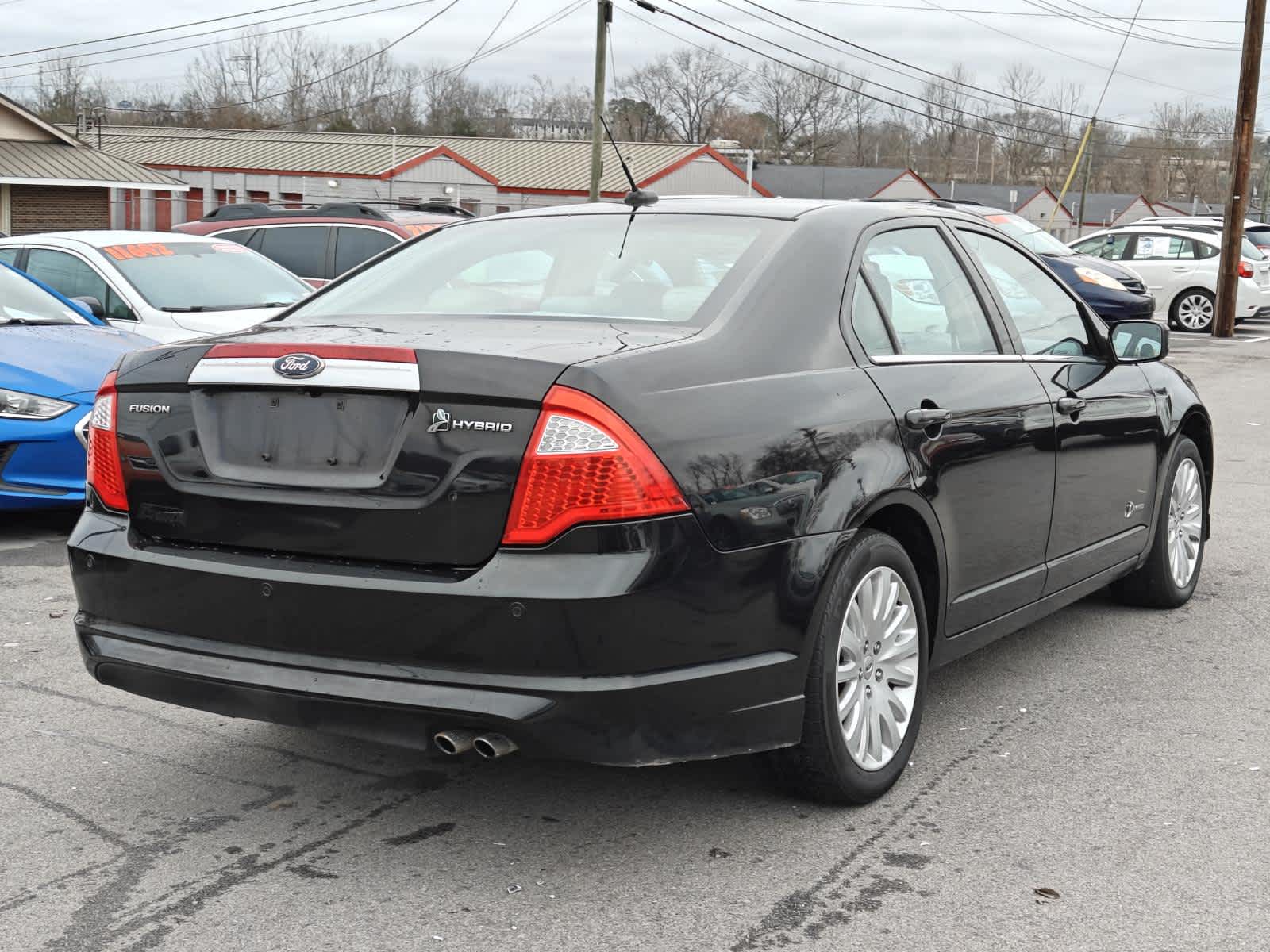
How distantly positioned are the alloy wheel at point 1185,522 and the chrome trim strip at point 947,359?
1563 mm

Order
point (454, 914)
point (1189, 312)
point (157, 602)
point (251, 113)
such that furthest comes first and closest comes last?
point (251, 113)
point (1189, 312)
point (157, 602)
point (454, 914)

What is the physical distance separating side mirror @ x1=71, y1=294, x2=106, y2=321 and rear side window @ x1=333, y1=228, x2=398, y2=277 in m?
5.80

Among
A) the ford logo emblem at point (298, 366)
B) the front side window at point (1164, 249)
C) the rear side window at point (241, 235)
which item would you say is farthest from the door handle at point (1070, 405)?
the front side window at point (1164, 249)

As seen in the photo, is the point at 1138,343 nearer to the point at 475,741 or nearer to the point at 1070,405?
the point at 1070,405

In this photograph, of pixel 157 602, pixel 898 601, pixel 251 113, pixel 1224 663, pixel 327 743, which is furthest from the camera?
pixel 251 113

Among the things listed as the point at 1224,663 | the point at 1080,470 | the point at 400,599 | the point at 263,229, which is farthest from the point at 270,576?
the point at 263,229

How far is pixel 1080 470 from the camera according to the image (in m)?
5.08

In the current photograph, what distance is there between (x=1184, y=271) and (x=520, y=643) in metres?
24.1

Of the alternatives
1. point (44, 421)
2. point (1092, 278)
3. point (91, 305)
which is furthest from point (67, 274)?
point (1092, 278)

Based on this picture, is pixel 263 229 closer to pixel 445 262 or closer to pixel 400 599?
pixel 445 262

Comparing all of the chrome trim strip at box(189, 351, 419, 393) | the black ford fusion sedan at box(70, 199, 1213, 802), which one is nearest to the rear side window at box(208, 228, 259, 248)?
the black ford fusion sedan at box(70, 199, 1213, 802)

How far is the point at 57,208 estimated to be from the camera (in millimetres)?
40906

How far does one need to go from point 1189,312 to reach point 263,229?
53.3 feet

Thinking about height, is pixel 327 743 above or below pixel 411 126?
below
